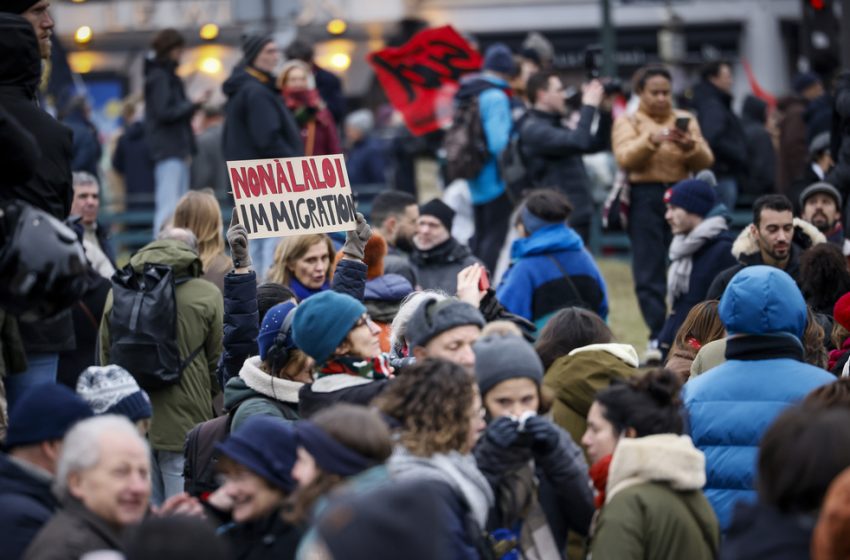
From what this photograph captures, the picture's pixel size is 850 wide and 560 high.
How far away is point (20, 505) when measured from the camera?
5.30m

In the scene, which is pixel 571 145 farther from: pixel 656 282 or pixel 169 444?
pixel 169 444

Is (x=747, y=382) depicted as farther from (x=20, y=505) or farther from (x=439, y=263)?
(x=439, y=263)

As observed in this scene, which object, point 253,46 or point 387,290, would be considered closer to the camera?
point 387,290

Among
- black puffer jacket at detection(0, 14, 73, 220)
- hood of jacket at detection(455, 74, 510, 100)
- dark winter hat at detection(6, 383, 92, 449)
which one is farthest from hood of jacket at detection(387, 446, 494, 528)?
hood of jacket at detection(455, 74, 510, 100)

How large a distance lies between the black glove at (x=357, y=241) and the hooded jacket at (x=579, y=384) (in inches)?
49.6

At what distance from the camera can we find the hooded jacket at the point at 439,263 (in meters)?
11.2

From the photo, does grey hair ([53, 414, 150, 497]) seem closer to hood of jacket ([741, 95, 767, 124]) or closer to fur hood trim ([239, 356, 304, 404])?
fur hood trim ([239, 356, 304, 404])

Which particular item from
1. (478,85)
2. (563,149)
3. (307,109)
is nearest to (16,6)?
(563,149)

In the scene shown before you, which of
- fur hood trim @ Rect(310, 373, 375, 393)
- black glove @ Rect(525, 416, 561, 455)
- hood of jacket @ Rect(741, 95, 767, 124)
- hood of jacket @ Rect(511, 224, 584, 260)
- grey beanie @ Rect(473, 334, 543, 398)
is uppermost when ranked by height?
grey beanie @ Rect(473, 334, 543, 398)

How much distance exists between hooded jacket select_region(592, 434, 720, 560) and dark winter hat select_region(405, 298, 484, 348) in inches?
35.8

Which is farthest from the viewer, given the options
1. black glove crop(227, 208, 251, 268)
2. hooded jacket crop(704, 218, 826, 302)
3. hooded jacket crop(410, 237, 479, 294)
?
hooded jacket crop(410, 237, 479, 294)

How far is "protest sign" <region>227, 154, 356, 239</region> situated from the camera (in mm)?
8086

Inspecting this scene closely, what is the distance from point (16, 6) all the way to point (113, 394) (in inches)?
67.0

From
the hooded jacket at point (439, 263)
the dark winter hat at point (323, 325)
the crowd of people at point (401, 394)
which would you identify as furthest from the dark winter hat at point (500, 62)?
the dark winter hat at point (323, 325)
